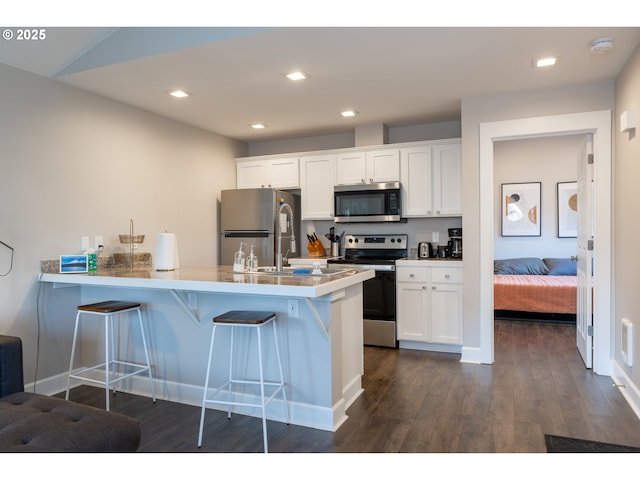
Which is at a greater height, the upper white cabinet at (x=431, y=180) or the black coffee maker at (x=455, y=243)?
the upper white cabinet at (x=431, y=180)

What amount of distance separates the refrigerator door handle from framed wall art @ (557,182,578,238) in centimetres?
460

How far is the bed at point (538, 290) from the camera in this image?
213 inches

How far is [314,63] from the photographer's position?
10.1ft

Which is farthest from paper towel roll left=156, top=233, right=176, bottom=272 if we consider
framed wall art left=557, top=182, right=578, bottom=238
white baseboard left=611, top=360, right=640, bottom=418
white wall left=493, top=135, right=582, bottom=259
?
framed wall art left=557, top=182, right=578, bottom=238

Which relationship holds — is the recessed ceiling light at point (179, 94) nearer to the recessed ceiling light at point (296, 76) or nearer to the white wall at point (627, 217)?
the recessed ceiling light at point (296, 76)

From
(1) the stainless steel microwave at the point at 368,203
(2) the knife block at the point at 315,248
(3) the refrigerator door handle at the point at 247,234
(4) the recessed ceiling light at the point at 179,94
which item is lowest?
(2) the knife block at the point at 315,248

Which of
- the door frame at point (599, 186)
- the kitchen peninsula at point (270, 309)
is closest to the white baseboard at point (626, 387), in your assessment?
the door frame at point (599, 186)

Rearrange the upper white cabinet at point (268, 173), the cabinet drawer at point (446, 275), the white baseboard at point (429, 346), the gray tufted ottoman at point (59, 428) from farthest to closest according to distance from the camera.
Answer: the upper white cabinet at point (268, 173) < the white baseboard at point (429, 346) < the cabinet drawer at point (446, 275) < the gray tufted ottoman at point (59, 428)

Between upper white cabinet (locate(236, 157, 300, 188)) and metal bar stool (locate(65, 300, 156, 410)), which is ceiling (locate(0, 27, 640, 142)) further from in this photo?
metal bar stool (locate(65, 300, 156, 410))

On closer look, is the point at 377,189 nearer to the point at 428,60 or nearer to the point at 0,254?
the point at 428,60

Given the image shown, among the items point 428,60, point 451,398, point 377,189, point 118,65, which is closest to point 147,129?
point 118,65

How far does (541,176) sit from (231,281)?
19.1 ft

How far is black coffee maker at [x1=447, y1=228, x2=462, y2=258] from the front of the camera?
4.53 meters

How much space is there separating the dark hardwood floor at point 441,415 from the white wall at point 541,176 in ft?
10.2
